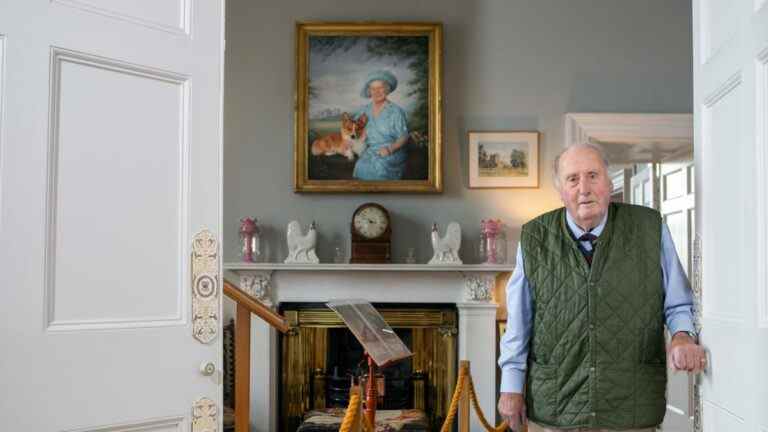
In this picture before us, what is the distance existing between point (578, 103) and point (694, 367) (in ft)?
13.7

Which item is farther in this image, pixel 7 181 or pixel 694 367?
pixel 694 367

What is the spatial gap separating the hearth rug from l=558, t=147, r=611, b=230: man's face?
9.89ft

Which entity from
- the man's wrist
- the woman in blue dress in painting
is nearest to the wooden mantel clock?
the woman in blue dress in painting

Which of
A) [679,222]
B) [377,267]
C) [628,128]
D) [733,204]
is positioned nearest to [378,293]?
[377,267]

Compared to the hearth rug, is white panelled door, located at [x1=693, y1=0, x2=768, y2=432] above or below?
above

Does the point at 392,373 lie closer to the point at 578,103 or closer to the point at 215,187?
the point at 578,103

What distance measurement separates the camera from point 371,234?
609 centimetres

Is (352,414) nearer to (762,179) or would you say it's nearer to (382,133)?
(762,179)

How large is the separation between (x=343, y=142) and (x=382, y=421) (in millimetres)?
1986

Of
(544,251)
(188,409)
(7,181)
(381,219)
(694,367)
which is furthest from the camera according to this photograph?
(381,219)

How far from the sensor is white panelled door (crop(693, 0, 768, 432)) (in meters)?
1.84

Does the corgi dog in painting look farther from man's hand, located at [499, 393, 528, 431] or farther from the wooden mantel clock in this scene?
man's hand, located at [499, 393, 528, 431]

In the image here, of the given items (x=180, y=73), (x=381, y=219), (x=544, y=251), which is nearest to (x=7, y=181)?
(x=180, y=73)

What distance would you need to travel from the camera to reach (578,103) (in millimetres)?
6211
